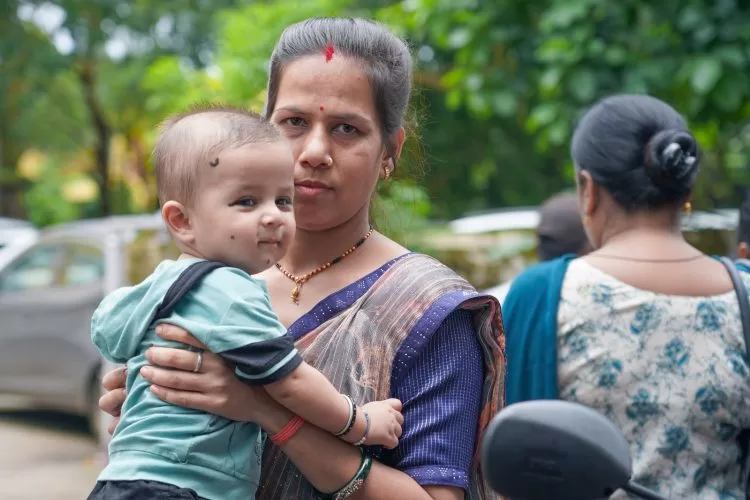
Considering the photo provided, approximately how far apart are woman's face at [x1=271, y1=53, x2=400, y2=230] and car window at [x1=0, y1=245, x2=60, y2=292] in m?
7.68

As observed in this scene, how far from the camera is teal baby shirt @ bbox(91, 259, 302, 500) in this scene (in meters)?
1.90

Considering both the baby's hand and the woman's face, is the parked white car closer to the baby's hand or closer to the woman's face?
the woman's face

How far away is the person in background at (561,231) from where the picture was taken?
5.35 metres

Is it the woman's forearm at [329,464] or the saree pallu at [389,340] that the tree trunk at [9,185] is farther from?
the woman's forearm at [329,464]

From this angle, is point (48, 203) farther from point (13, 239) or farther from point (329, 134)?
point (329, 134)

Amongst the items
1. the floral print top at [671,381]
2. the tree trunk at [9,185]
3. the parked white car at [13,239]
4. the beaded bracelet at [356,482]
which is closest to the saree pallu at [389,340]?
the beaded bracelet at [356,482]

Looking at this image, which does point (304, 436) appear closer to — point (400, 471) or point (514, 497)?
point (400, 471)

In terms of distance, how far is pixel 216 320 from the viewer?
193 cm

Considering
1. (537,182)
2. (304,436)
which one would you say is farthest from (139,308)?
(537,182)

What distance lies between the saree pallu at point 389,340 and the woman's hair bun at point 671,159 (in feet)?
3.22

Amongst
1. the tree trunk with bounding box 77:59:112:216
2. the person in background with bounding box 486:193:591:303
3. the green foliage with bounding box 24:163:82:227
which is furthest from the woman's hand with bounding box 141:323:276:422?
the green foliage with bounding box 24:163:82:227

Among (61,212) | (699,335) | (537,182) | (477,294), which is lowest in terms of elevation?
(61,212)

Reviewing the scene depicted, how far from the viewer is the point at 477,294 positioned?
2.15 m

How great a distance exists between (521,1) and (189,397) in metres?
5.20
